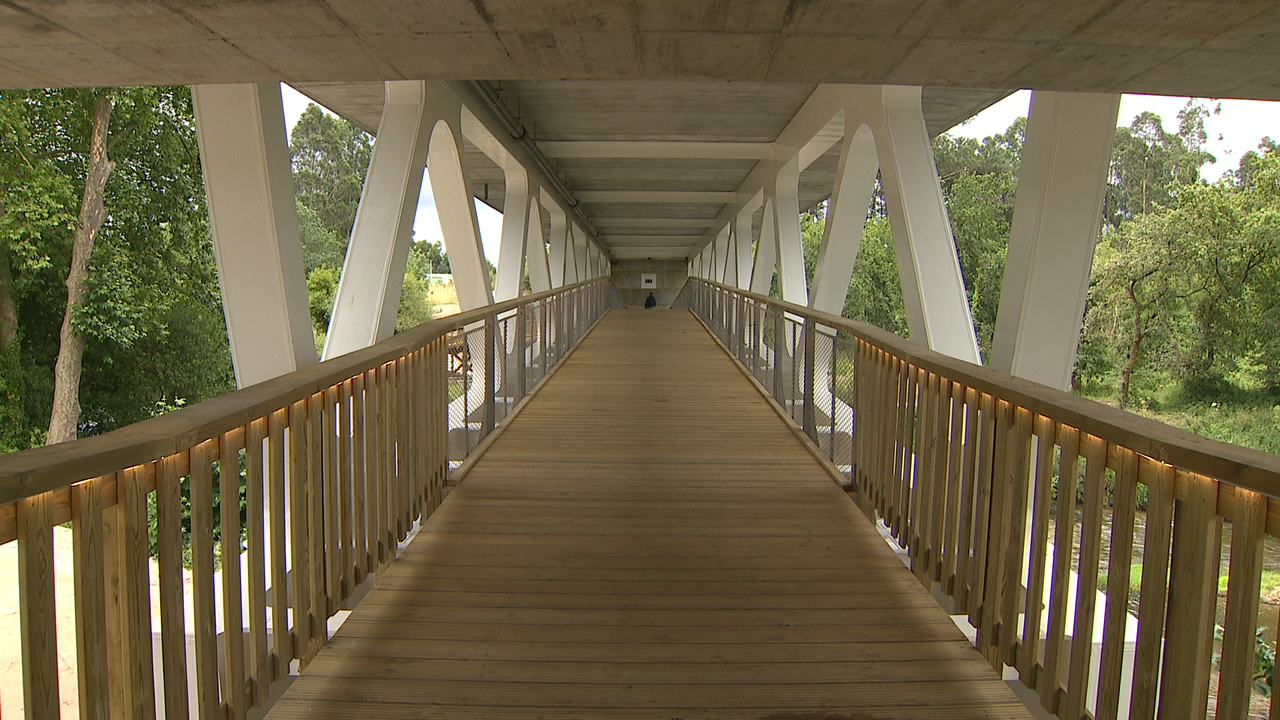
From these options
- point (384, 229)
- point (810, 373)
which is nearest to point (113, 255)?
point (384, 229)

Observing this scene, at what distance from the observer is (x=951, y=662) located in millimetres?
2443

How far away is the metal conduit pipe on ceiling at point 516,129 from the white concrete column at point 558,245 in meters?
0.73

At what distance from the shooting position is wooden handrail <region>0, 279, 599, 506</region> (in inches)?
50.5

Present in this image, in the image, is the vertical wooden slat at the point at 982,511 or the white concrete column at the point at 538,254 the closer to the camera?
the vertical wooden slat at the point at 982,511

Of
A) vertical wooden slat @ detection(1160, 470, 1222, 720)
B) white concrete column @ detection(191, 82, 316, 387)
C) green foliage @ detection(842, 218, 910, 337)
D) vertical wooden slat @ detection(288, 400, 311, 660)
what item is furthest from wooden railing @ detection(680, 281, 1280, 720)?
green foliage @ detection(842, 218, 910, 337)

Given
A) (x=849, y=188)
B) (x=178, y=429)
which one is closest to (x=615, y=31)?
(x=178, y=429)

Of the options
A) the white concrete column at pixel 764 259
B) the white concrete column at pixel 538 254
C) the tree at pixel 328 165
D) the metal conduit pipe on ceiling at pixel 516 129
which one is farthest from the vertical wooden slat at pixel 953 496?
the tree at pixel 328 165

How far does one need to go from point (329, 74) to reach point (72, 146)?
16969 millimetres

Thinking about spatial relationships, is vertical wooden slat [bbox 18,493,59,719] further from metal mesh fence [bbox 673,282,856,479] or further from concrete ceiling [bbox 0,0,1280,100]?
metal mesh fence [bbox 673,282,856,479]

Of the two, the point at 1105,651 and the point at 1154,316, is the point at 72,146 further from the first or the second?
the point at 1154,316

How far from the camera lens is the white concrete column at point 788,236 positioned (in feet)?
43.5

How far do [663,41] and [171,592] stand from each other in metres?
2.63

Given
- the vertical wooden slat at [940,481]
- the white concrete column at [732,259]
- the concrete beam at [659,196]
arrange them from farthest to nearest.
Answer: the white concrete column at [732,259] → the concrete beam at [659,196] → the vertical wooden slat at [940,481]

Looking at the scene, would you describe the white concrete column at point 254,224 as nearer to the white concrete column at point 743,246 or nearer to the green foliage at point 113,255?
the green foliage at point 113,255
